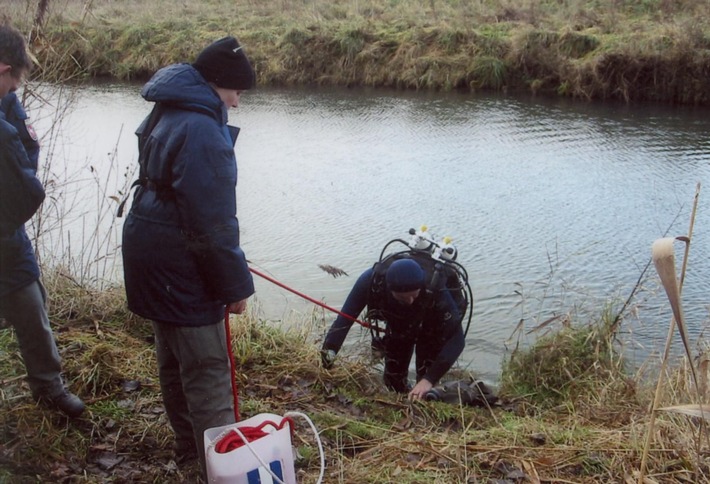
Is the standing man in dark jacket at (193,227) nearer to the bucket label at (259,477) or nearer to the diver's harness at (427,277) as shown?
the bucket label at (259,477)

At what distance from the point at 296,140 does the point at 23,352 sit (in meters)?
9.62

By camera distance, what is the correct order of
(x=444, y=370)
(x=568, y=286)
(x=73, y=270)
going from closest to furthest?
(x=444, y=370)
(x=73, y=270)
(x=568, y=286)

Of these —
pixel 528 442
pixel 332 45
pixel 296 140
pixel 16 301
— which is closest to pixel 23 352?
pixel 16 301

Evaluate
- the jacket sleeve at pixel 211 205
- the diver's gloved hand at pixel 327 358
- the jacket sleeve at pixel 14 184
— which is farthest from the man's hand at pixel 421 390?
the jacket sleeve at pixel 14 184

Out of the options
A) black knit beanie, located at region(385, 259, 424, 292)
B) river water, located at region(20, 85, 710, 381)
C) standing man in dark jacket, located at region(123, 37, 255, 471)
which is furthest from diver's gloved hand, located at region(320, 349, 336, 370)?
standing man in dark jacket, located at region(123, 37, 255, 471)

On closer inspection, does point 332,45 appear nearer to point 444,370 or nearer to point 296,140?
point 296,140

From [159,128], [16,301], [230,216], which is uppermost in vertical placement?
[159,128]

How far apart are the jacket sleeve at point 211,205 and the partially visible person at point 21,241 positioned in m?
0.70

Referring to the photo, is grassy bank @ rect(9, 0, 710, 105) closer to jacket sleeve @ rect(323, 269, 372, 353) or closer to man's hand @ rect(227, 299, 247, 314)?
jacket sleeve @ rect(323, 269, 372, 353)

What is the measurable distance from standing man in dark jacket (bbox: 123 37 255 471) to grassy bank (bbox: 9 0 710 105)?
1368cm

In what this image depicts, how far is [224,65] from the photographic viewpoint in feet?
7.94

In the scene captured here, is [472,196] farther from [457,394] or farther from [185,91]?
[185,91]

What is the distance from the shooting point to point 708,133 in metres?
12.5

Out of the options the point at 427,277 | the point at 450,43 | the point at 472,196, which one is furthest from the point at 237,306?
the point at 450,43
